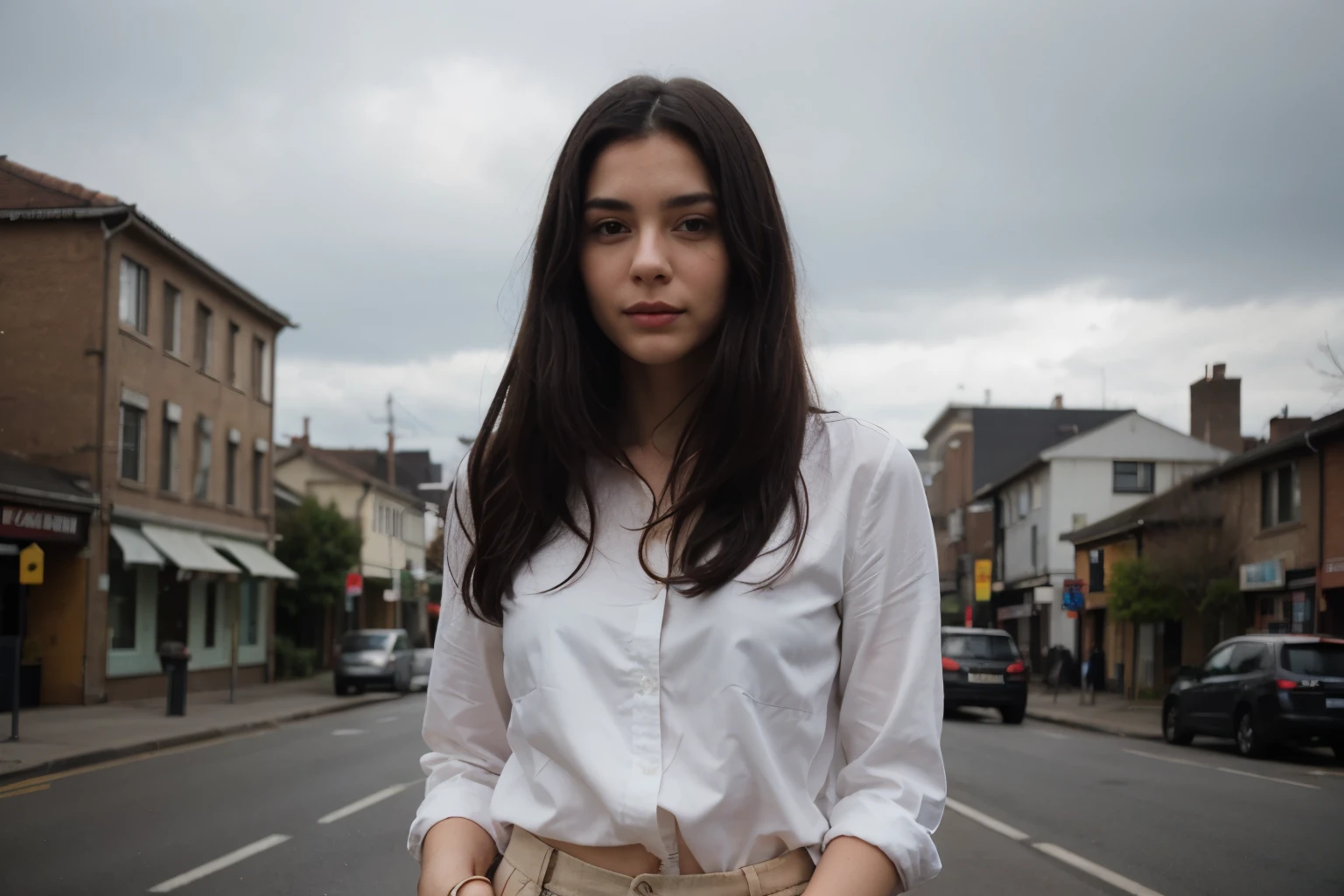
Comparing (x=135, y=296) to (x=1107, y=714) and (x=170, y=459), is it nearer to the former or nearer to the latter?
(x=170, y=459)

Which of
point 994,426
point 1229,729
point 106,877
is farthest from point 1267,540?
point 994,426

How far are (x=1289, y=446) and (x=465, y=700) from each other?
28.6 meters

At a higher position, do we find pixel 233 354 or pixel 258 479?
pixel 233 354

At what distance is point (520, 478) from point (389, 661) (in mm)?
32617

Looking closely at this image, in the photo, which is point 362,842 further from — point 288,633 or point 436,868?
point 288,633

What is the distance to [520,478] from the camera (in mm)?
2031

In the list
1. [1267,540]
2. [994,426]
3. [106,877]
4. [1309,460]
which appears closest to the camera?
[106,877]

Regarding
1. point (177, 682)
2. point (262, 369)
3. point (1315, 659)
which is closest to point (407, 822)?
point (1315, 659)

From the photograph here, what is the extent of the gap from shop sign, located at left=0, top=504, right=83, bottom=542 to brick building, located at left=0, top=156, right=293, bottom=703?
2.43 ft

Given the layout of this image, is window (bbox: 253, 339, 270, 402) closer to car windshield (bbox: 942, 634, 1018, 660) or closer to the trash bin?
the trash bin

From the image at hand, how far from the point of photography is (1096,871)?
8.27 m

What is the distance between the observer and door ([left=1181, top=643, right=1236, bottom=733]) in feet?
61.7

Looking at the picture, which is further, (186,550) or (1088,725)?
(186,550)

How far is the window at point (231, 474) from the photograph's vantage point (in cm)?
3600
